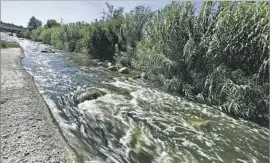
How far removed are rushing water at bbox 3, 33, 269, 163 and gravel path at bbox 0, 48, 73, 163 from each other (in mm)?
638

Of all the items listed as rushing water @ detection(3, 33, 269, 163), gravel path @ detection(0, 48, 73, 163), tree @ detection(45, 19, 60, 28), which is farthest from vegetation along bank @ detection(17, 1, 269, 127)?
tree @ detection(45, 19, 60, 28)

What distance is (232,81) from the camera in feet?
44.4

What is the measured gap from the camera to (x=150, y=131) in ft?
34.6

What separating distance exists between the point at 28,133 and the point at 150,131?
4280 mm

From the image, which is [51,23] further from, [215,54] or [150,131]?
[150,131]

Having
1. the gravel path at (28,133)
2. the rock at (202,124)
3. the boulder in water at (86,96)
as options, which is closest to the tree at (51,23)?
the boulder in water at (86,96)

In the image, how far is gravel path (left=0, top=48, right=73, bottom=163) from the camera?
7.50 meters

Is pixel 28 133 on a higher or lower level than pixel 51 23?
lower

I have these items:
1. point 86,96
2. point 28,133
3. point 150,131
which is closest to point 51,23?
point 86,96

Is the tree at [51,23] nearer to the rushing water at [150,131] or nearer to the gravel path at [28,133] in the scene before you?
the rushing water at [150,131]

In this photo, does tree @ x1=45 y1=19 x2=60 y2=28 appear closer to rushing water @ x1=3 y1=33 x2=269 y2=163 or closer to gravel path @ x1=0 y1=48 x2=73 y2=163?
rushing water @ x1=3 y1=33 x2=269 y2=163

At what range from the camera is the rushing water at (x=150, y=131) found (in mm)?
8664

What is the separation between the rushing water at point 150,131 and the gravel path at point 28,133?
638 mm

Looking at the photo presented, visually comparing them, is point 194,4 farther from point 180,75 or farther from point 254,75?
point 254,75
